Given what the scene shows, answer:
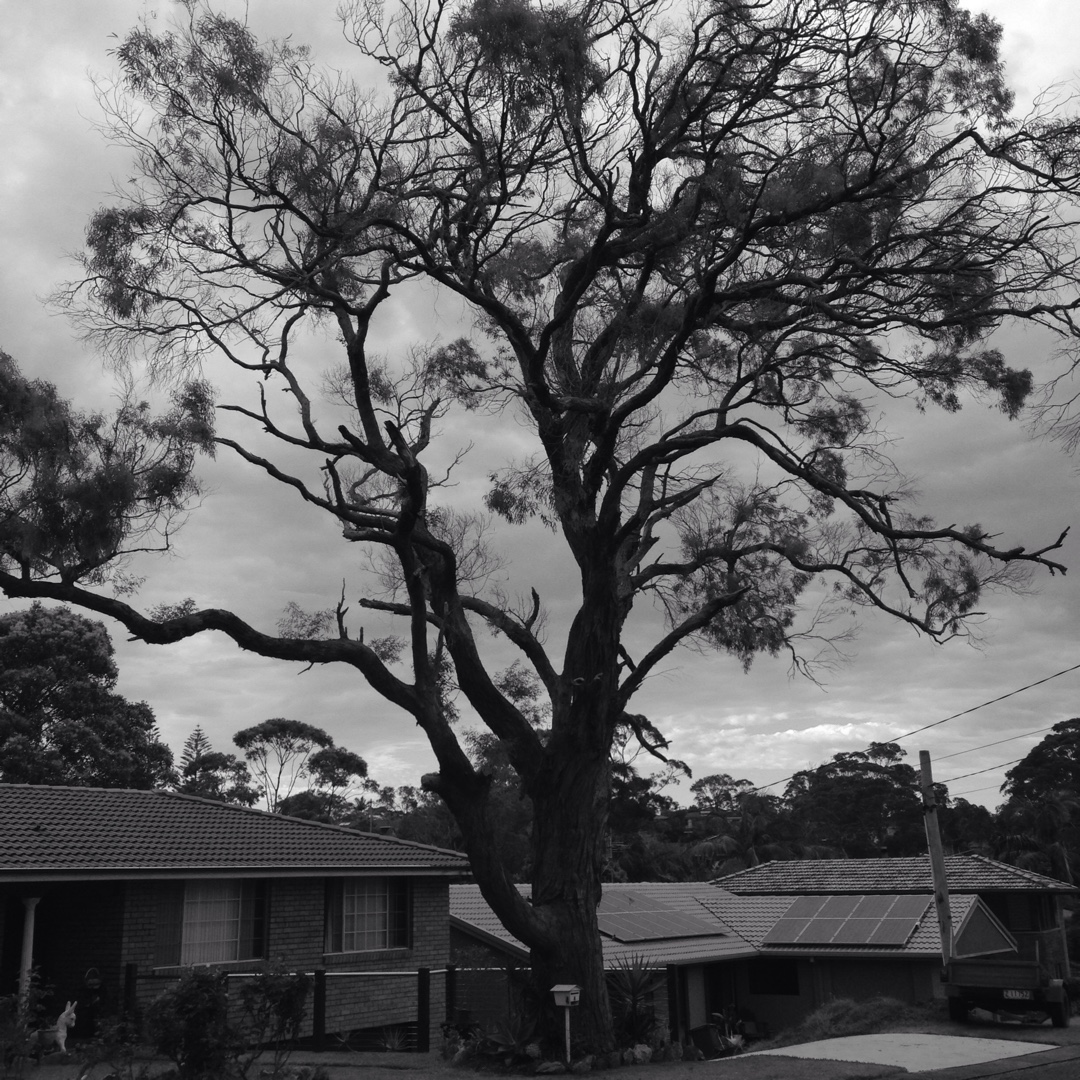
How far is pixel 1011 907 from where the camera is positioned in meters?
32.0

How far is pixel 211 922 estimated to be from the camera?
18906 millimetres

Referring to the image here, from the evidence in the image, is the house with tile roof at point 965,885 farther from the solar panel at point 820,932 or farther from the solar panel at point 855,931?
the solar panel at point 820,932

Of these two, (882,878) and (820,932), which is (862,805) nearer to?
(882,878)

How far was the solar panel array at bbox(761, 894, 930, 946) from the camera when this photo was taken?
2802 cm

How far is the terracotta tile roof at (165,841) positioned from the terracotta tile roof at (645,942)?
118 inches

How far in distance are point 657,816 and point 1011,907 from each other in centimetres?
2795

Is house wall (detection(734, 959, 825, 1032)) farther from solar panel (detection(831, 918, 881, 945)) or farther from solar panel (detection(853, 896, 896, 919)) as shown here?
solar panel (detection(853, 896, 896, 919))

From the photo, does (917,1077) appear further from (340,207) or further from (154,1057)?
(340,207)

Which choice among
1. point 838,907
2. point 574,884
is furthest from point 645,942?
point 574,884

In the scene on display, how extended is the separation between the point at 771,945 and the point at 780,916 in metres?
2.36

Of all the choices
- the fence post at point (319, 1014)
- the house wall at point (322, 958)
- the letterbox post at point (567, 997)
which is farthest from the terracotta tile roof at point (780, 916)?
the letterbox post at point (567, 997)

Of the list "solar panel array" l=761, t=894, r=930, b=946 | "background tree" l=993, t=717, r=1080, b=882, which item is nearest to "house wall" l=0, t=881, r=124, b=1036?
"solar panel array" l=761, t=894, r=930, b=946

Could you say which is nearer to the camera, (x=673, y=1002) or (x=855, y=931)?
(x=673, y=1002)

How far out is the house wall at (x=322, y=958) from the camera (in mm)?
17656
